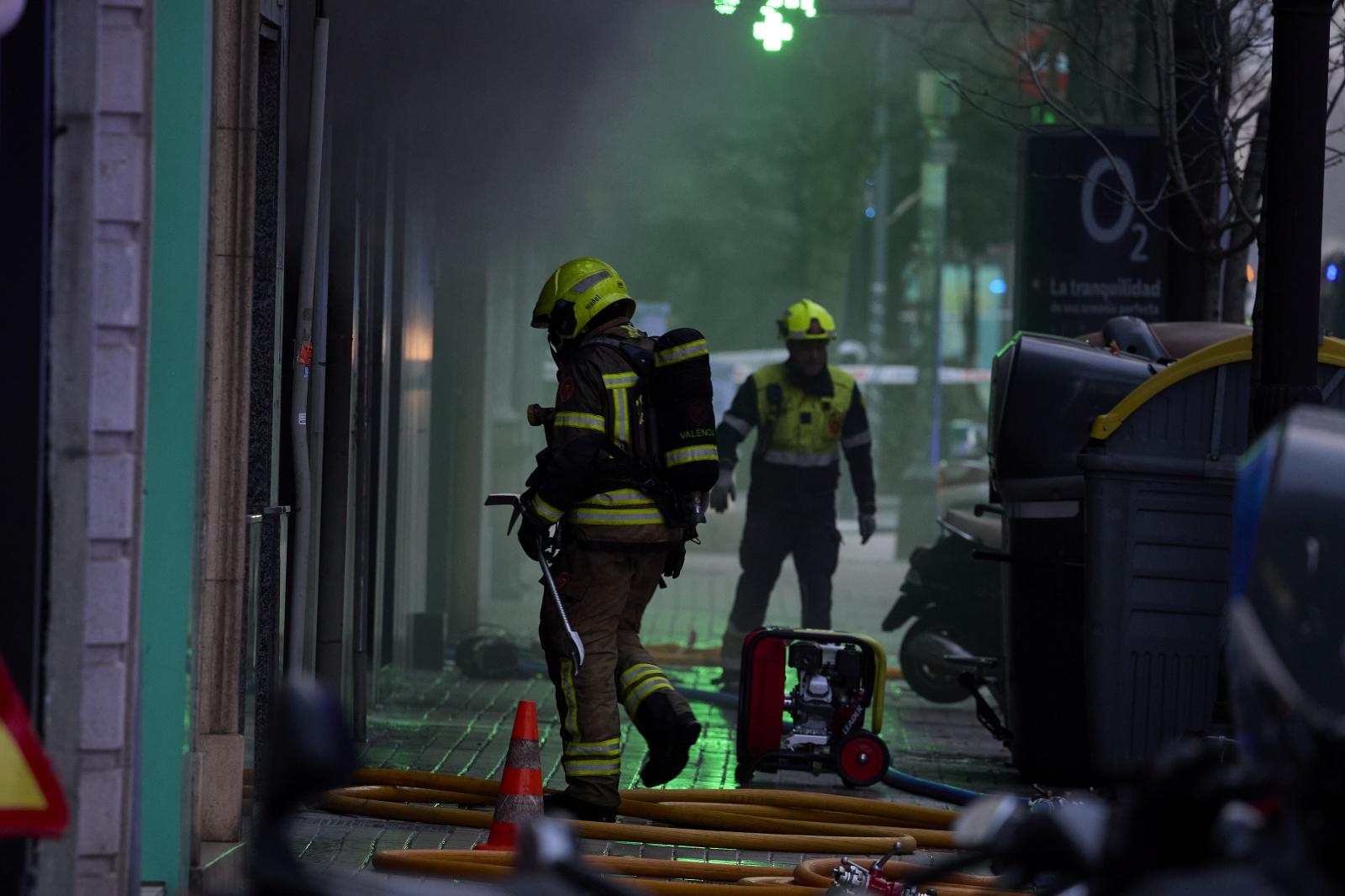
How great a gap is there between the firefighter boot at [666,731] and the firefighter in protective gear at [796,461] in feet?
12.9

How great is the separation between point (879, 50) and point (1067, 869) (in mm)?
27957

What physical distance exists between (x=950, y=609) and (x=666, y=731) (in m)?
3.75

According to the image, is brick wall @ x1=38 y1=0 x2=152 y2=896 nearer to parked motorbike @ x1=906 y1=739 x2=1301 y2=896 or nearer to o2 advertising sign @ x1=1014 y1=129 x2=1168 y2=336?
parked motorbike @ x1=906 y1=739 x2=1301 y2=896

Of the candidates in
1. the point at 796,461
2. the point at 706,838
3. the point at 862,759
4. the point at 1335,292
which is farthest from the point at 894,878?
the point at 1335,292

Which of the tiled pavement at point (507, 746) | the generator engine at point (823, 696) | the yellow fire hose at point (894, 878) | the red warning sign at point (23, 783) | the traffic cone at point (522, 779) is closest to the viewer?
the red warning sign at point (23, 783)

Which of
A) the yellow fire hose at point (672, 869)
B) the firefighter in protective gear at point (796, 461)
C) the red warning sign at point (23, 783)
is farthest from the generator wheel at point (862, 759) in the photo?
the red warning sign at point (23, 783)

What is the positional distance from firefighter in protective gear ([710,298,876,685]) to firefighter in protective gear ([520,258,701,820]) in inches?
154

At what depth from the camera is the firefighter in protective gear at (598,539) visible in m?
6.45

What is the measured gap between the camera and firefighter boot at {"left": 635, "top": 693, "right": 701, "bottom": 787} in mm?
6500

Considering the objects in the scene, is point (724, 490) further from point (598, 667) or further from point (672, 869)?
point (672, 869)

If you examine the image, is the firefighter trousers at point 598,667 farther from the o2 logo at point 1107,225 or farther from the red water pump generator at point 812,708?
the o2 logo at point 1107,225

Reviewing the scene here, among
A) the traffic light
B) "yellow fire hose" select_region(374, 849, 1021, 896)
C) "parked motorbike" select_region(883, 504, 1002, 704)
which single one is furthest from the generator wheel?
the traffic light

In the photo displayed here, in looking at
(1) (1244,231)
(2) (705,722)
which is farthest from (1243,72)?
(2) (705,722)

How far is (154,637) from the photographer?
16.1ft
